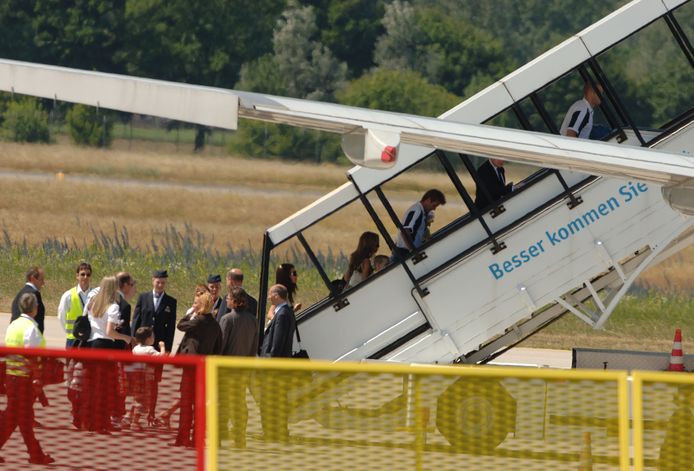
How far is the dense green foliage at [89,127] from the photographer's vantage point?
49188mm

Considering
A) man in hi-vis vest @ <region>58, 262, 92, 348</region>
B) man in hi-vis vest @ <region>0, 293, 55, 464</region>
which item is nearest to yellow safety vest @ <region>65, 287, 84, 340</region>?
man in hi-vis vest @ <region>58, 262, 92, 348</region>

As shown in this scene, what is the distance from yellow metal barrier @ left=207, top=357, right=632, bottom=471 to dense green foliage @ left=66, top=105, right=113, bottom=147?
40.5m

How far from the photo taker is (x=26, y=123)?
174 ft

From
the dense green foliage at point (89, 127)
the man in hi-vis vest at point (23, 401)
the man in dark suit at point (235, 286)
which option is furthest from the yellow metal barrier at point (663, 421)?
the dense green foliage at point (89, 127)

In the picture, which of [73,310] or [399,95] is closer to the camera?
[73,310]

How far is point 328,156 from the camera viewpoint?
5172 cm

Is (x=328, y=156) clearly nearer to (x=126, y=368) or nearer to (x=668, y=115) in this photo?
(x=668, y=115)

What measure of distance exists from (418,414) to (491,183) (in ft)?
20.3

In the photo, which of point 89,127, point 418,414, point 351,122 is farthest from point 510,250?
point 89,127

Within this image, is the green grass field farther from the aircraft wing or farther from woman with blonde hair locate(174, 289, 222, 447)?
the aircraft wing

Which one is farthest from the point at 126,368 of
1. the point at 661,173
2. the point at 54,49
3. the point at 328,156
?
the point at 54,49

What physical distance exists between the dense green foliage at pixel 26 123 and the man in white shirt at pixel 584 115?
128ft

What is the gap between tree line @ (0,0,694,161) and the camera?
7275cm

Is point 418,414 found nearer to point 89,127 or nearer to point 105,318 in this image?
point 105,318
